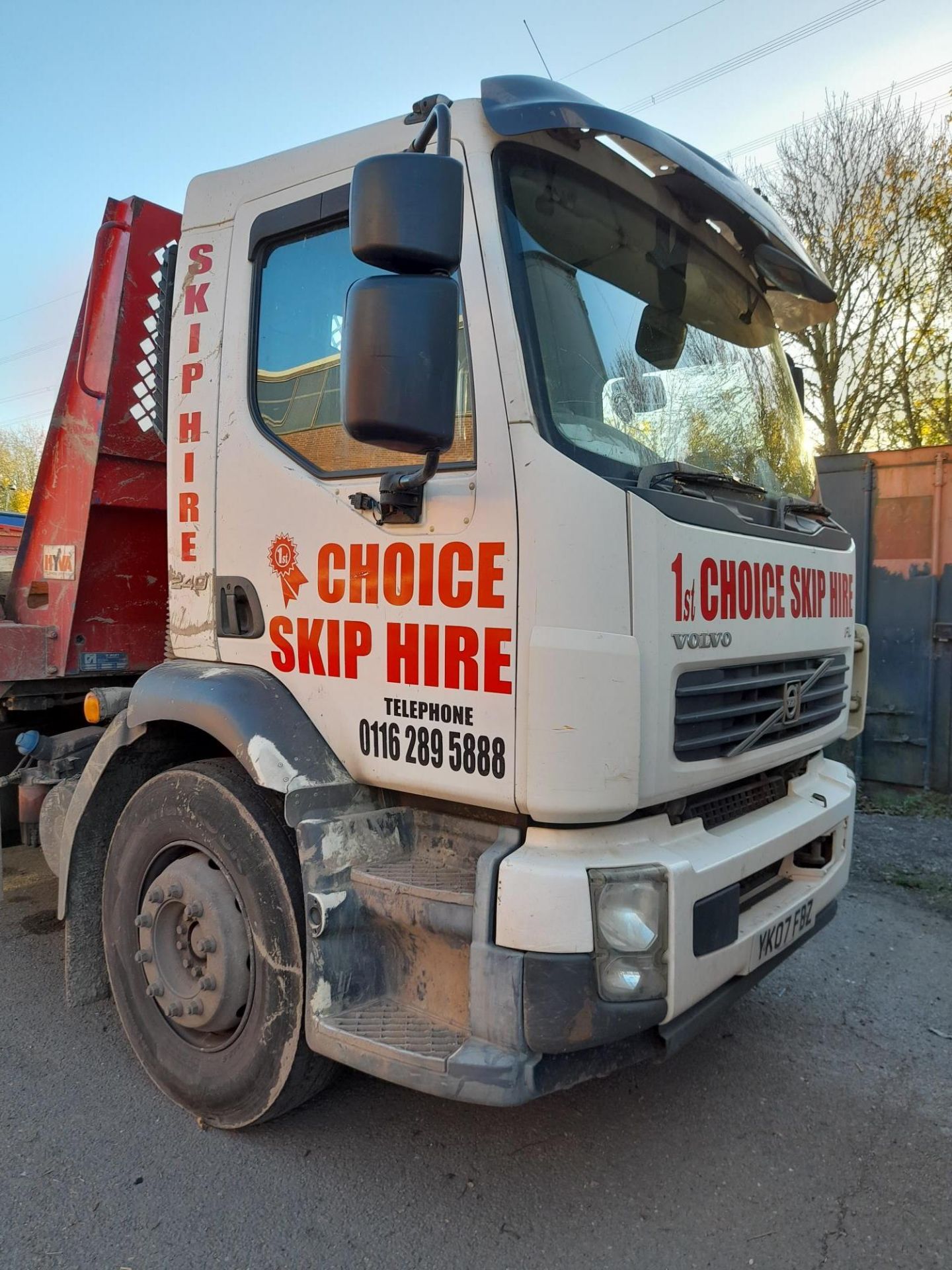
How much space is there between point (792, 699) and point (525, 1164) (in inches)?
61.6

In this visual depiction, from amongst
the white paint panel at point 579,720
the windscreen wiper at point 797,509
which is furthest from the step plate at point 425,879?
the windscreen wiper at point 797,509

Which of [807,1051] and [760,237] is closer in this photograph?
[760,237]

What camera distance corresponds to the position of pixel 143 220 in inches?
134

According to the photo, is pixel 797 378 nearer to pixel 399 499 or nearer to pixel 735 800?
pixel 735 800

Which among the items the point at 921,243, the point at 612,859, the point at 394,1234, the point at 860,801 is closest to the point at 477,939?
the point at 612,859

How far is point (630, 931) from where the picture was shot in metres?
2.07

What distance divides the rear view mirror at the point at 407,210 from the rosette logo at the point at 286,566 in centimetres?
91

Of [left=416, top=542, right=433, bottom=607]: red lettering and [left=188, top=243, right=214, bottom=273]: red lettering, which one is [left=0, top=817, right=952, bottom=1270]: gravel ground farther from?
[left=188, top=243, right=214, bottom=273]: red lettering

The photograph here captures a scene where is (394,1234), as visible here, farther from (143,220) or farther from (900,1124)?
(143,220)

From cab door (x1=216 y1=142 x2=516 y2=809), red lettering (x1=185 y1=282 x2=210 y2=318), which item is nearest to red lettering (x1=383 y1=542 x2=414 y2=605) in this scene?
cab door (x1=216 y1=142 x2=516 y2=809)

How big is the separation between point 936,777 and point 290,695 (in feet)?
17.3

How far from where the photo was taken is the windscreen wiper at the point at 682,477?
226cm

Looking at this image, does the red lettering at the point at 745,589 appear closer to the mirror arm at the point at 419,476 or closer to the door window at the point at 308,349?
the mirror arm at the point at 419,476

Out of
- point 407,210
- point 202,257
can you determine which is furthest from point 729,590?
point 202,257
